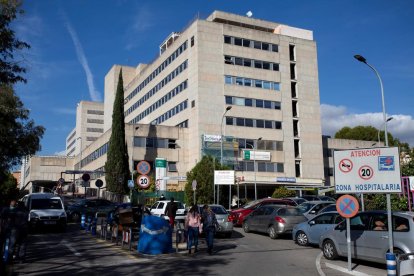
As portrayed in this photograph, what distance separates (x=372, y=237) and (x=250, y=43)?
5230cm

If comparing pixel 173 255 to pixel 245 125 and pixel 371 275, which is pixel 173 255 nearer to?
pixel 371 275

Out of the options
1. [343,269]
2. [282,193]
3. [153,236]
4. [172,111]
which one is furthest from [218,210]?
[172,111]

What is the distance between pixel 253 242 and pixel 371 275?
309 inches

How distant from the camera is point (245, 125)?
5950cm

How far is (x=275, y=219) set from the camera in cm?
2025

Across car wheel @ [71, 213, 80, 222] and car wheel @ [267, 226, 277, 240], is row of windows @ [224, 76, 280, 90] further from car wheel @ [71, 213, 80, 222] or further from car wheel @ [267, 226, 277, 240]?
car wheel @ [267, 226, 277, 240]

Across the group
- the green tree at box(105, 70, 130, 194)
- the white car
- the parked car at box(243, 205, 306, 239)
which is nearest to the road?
the parked car at box(243, 205, 306, 239)

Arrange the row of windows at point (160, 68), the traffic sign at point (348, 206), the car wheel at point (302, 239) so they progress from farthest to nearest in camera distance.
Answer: the row of windows at point (160, 68) → the car wheel at point (302, 239) → the traffic sign at point (348, 206)

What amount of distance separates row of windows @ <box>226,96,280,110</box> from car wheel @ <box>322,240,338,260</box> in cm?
4564

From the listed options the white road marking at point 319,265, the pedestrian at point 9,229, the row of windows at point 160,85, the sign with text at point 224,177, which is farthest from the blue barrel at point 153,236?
the row of windows at point 160,85

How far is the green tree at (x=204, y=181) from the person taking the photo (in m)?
44.3

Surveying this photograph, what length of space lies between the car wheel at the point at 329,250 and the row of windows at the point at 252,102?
45.6 meters

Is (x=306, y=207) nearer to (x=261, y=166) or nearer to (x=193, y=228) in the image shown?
(x=193, y=228)

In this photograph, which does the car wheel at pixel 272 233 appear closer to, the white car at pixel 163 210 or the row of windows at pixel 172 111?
the white car at pixel 163 210
